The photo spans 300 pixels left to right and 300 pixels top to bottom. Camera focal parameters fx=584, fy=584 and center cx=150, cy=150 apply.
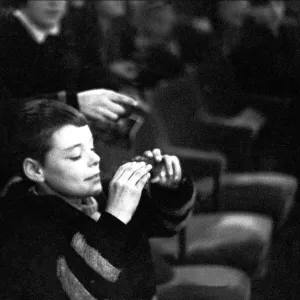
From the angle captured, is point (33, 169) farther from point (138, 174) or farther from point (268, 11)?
point (268, 11)

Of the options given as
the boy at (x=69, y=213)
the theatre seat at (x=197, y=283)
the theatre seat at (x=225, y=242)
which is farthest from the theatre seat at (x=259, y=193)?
the boy at (x=69, y=213)

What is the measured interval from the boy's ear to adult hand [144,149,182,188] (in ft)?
0.64

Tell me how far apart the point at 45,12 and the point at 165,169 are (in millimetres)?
380

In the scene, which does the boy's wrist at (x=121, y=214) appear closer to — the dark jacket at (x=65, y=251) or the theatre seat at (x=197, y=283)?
the dark jacket at (x=65, y=251)

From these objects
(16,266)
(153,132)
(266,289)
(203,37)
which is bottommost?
(266,289)

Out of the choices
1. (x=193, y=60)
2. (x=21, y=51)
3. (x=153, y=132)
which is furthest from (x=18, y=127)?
(x=193, y=60)

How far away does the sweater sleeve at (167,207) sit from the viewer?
110cm

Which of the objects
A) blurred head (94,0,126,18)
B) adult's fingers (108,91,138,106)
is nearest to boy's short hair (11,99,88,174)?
adult's fingers (108,91,138,106)

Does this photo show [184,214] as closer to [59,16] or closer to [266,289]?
[266,289]

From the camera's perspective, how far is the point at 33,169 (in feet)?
3.44

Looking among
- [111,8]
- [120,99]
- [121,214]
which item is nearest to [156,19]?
[111,8]

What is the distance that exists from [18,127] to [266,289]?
65 centimetres

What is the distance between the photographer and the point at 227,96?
53.6 inches

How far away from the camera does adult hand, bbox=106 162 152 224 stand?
1007mm
